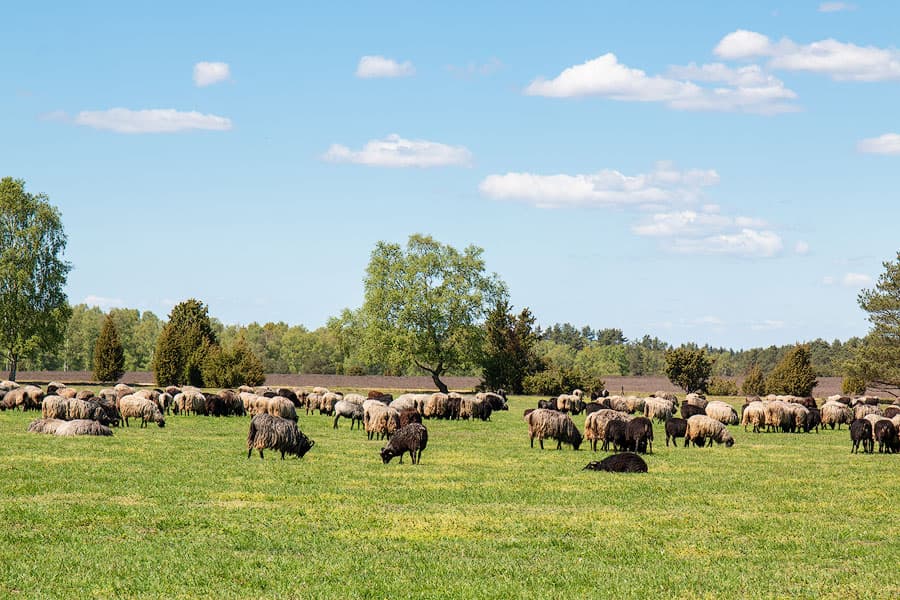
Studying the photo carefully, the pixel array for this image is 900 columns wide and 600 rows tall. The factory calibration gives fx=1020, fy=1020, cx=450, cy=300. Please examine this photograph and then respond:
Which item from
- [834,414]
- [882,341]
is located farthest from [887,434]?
[882,341]

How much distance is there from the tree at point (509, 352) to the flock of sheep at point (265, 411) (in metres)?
27.0

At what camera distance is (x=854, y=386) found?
3452 inches

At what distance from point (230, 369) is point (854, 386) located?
2153 inches

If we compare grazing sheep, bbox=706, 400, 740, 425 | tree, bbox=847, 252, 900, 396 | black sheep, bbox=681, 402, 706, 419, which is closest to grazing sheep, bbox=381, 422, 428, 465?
grazing sheep, bbox=706, 400, 740, 425

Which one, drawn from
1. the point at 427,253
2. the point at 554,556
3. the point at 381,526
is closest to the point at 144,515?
the point at 381,526

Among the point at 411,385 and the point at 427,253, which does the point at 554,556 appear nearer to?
the point at 427,253

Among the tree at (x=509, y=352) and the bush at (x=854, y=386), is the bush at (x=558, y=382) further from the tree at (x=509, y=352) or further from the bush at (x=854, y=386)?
the bush at (x=854, y=386)

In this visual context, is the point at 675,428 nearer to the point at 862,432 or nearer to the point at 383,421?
the point at 862,432

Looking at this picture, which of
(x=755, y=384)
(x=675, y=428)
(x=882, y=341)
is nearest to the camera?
(x=675, y=428)

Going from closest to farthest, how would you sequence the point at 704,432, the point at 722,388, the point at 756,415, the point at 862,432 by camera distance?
the point at 862,432, the point at 704,432, the point at 756,415, the point at 722,388

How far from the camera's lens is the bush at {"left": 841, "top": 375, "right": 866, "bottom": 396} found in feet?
279

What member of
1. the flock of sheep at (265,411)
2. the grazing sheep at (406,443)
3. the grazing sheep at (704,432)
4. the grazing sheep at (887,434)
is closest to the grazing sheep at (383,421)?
the flock of sheep at (265,411)

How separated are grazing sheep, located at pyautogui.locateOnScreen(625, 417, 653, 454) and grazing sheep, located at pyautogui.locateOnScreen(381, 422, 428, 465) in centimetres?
838

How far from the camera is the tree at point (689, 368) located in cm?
10431
